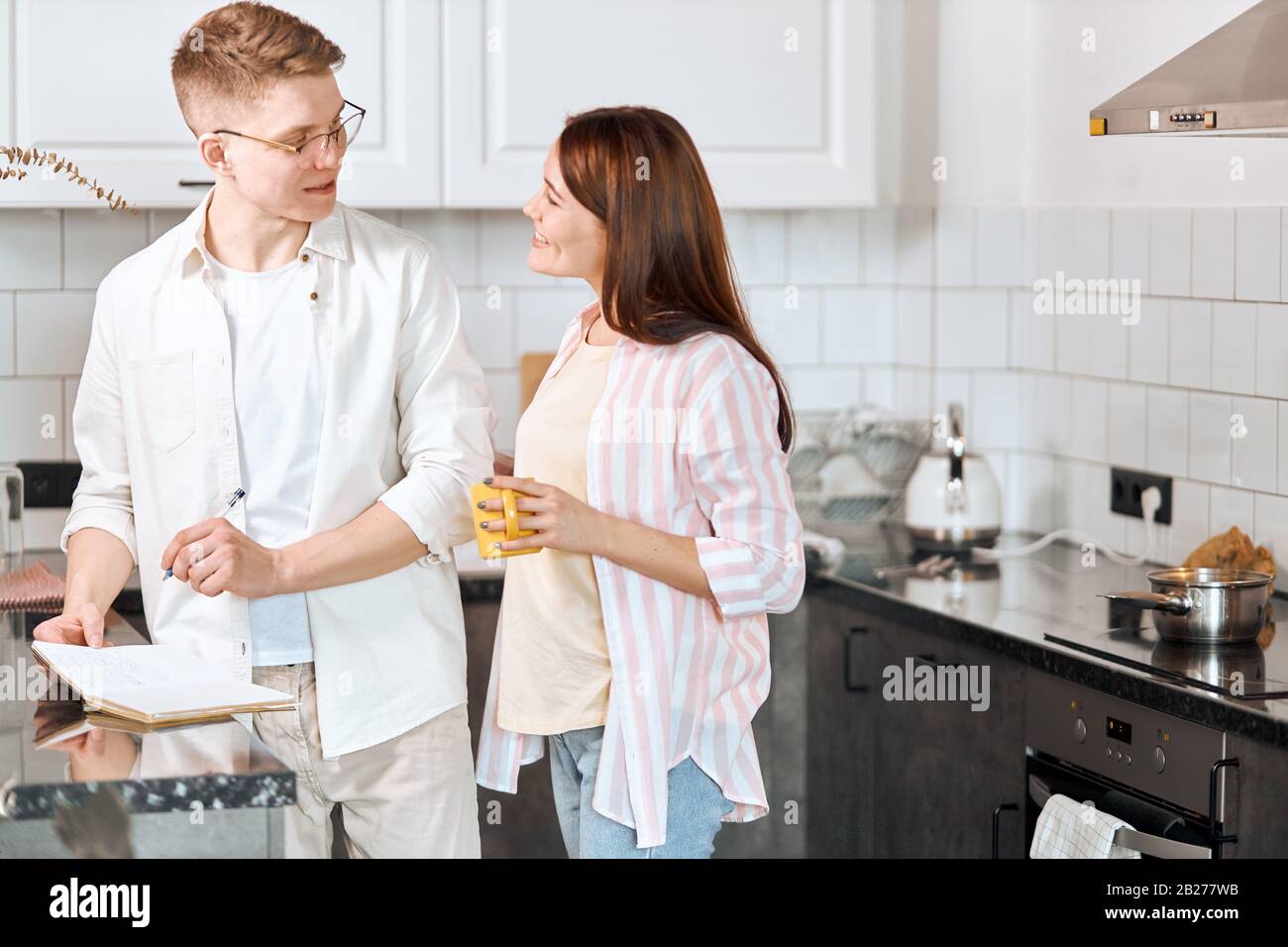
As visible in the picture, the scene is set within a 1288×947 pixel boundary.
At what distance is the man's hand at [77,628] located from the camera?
1.74 m

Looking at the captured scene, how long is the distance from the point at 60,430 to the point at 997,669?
192 centimetres

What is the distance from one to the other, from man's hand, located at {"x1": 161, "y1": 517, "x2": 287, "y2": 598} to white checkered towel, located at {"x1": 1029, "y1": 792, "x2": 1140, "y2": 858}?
1.23 meters

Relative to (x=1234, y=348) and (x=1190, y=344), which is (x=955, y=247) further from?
(x=1234, y=348)

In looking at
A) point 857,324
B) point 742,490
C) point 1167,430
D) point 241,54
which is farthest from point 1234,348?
point 241,54

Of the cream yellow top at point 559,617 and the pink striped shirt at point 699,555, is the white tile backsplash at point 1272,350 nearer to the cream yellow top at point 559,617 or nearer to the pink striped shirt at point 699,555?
the pink striped shirt at point 699,555

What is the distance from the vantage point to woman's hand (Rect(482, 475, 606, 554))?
167 centimetres

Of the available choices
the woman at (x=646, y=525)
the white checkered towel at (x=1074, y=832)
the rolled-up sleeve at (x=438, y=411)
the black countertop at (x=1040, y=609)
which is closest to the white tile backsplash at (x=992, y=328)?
the black countertop at (x=1040, y=609)

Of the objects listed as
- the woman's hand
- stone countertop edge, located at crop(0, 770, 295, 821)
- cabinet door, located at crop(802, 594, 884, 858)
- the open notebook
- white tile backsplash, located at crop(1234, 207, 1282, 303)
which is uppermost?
white tile backsplash, located at crop(1234, 207, 1282, 303)

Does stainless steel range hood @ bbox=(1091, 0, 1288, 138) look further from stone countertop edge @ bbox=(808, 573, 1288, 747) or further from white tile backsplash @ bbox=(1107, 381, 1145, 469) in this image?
stone countertop edge @ bbox=(808, 573, 1288, 747)

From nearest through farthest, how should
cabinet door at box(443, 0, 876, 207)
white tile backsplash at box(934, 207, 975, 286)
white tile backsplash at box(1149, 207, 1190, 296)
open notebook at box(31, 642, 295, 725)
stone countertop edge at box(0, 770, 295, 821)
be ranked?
1. stone countertop edge at box(0, 770, 295, 821)
2. open notebook at box(31, 642, 295, 725)
3. white tile backsplash at box(1149, 207, 1190, 296)
4. cabinet door at box(443, 0, 876, 207)
5. white tile backsplash at box(934, 207, 975, 286)

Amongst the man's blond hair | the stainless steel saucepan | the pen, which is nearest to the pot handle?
the stainless steel saucepan

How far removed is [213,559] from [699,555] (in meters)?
0.52

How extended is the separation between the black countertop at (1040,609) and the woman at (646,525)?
2.06 ft
